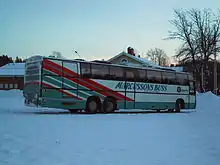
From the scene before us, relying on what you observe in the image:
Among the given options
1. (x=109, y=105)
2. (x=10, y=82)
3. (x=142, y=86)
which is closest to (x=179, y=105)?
(x=142, y=86)

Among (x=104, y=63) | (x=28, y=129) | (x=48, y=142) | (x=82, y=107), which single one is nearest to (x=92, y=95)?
(x=82, y=107)

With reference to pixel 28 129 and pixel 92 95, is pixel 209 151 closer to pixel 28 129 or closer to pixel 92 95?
pixel 28 129

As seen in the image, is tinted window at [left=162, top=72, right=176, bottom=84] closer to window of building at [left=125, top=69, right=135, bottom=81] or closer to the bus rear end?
window of building at [left=125, top=69, right=135, bottom=81]

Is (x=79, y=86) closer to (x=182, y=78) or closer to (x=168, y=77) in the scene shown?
(x=168, y=77)

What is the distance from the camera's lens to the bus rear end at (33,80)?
17359 mm

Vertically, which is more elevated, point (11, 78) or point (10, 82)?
point (11, 78)

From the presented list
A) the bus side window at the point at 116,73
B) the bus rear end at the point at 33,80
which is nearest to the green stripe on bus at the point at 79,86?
Result: the bus rear end at the point at 33,80

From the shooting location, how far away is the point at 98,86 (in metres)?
19.8

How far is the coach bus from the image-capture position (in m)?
17.6

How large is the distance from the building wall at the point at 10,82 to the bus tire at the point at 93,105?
2003 inches

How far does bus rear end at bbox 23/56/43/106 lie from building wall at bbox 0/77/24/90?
50.9m

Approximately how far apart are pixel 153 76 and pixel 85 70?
6217 mm

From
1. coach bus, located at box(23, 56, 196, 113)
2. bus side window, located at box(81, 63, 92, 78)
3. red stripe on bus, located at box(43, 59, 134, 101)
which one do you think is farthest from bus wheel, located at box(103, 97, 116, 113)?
bus side window, located at box(81, 63, 92, 78)

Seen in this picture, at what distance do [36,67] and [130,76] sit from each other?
6592mm
